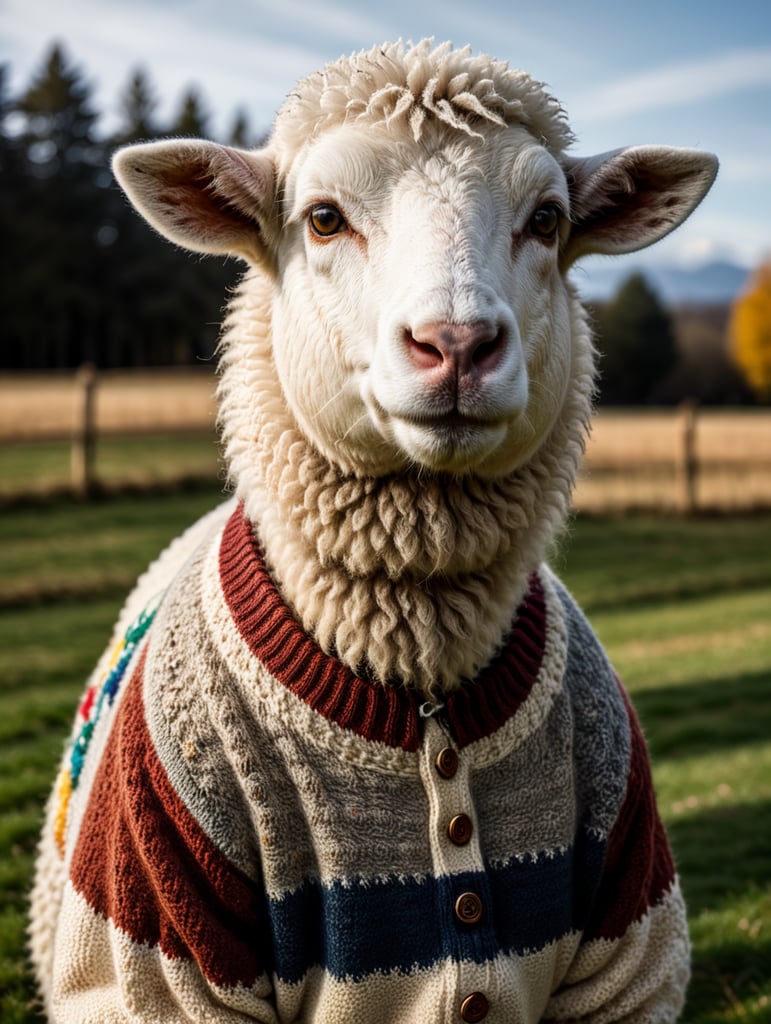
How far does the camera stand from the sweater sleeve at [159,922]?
2410 millimetres

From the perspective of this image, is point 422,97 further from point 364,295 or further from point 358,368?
point 358,368

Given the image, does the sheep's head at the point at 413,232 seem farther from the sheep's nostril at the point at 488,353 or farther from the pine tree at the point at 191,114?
the pine tree at the point at 191,114

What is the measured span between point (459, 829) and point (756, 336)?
50642mm

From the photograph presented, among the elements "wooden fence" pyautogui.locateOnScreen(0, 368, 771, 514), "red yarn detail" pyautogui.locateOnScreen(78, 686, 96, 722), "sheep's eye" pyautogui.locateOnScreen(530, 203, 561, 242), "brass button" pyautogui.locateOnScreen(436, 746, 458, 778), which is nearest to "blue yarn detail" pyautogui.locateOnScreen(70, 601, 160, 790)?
"red yarn detail" pyautogui.locateOnScreen(78, 686, 96, 722)

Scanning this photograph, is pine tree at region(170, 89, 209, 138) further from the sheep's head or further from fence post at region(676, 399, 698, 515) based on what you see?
the sheep's head

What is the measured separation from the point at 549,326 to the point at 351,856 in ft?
4.51

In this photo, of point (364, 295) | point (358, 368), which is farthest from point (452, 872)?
point (364, 295)

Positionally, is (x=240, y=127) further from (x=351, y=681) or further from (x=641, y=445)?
(x=351, y=681)

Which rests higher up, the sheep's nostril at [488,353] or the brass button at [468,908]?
the sheep's nostril at [488,353]

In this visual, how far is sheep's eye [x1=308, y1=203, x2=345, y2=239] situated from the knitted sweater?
2.74 ft

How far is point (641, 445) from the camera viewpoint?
21250 mm

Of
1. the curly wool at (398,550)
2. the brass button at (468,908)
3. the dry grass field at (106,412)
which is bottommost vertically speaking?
the dry grass field at (106,412)

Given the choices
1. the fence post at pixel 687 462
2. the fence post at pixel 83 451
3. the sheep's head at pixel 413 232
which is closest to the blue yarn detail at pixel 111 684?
the sheep's head at pixel 413 232

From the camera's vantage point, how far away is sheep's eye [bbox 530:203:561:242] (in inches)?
101
